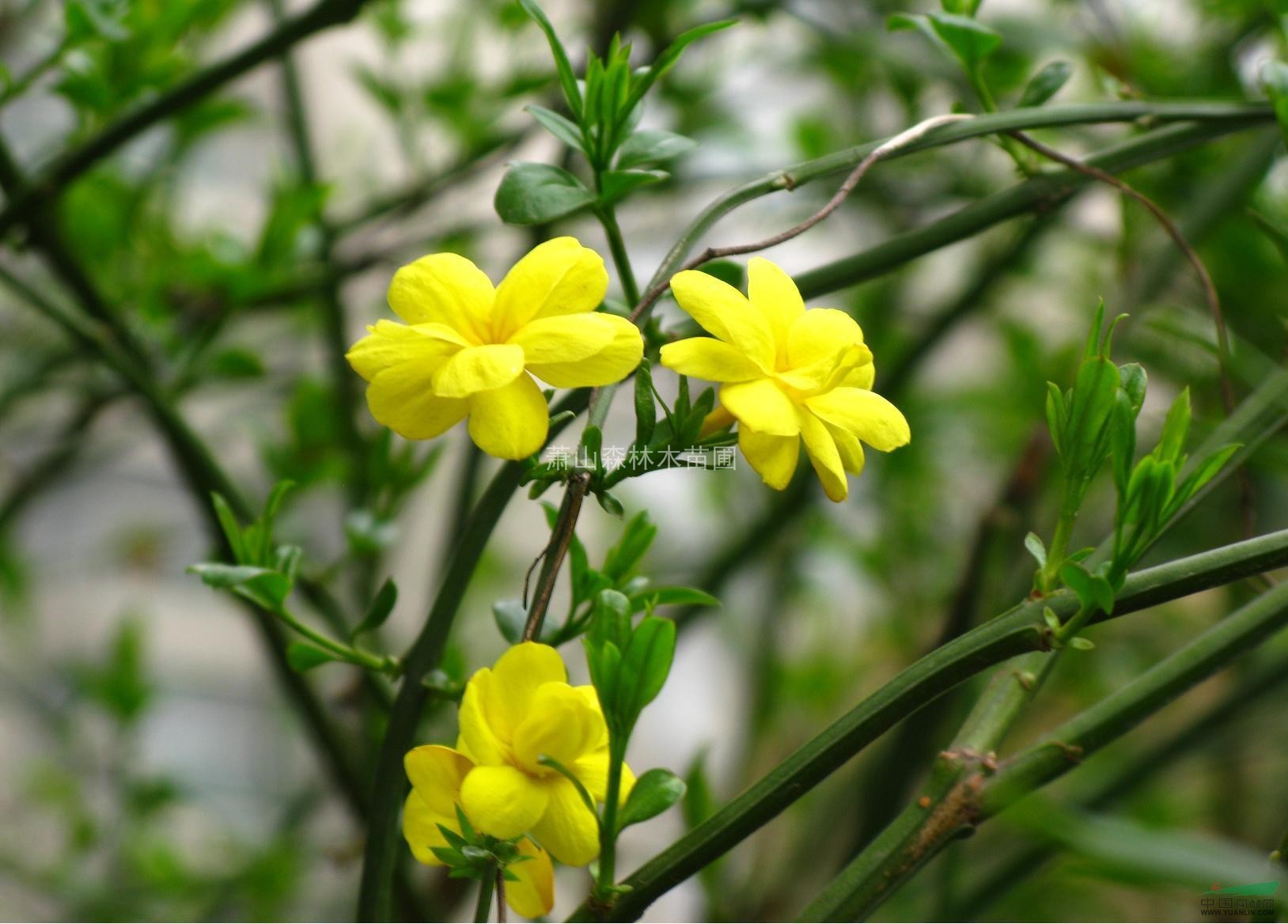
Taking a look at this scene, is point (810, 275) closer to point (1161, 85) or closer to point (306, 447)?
point (306, 447)

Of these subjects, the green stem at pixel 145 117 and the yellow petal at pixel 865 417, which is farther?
the green stem at pixel 145 117

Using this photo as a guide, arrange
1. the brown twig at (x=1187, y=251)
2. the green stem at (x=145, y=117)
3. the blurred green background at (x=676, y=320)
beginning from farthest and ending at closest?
the blurred green background at (x=676, y=320), the green stem at (x=145, y=117), the brown twig at (x=1187, y=251)

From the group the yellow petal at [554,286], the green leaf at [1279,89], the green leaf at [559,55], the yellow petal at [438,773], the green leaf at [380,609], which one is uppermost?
the green leaf at [1279,89]

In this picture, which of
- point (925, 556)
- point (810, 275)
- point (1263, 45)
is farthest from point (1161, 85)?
point (810, 275)

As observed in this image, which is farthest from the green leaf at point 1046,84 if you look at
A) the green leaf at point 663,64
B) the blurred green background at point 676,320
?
the green leaf at point 663,64

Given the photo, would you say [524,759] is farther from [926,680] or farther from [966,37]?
[966,37]

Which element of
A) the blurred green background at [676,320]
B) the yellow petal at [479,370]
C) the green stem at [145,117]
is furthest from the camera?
the blurred green background at [676,320]

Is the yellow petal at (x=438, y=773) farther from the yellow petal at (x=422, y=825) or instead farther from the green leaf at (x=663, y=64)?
the green leaf at (x=663, y=64)
